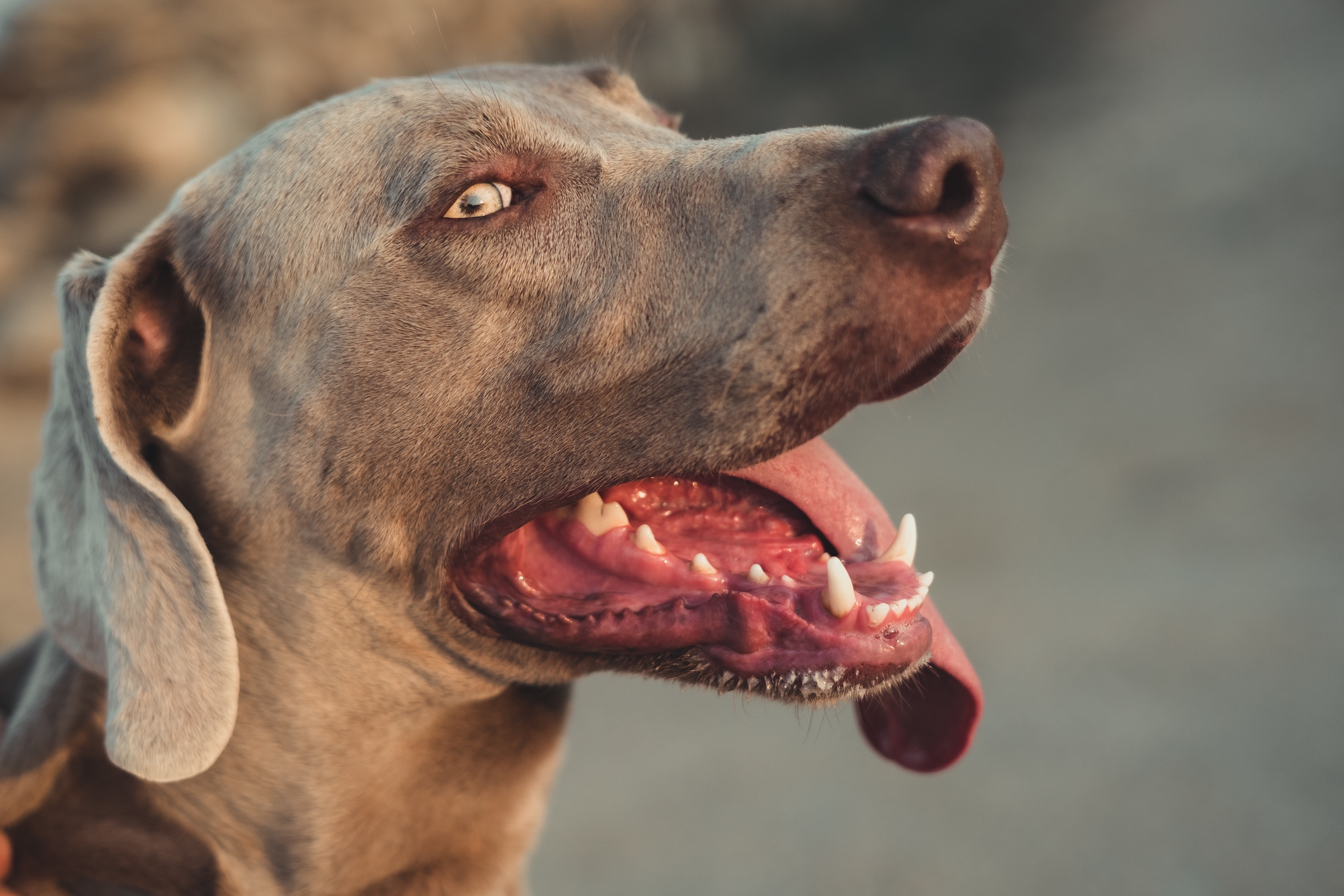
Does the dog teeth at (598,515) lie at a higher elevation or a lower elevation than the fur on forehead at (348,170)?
lower

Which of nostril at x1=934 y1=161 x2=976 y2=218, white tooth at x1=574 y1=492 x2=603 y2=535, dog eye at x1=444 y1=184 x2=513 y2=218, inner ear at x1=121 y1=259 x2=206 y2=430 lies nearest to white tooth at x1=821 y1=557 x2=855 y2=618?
white tooth at x1=574 y1=492 x2=603 y2=535

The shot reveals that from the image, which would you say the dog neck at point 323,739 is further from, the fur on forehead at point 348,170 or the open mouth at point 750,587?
the fur on forehead at point 348,170

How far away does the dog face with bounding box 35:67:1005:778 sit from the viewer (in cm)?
178

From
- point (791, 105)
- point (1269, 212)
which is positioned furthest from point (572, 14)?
point (1269, 212)

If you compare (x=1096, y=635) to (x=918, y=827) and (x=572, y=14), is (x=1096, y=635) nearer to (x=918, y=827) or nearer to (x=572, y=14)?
(x=918, y=827)

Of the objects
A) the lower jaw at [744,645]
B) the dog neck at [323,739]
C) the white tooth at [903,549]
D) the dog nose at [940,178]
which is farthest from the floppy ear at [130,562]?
the dog nose at [940,178]

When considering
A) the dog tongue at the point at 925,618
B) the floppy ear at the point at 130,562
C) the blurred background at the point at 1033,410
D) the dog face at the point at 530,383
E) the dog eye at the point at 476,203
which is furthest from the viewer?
the blurred background at the point at 1033,410

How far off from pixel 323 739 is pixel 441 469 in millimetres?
602

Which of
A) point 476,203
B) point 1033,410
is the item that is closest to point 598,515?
point 476,203

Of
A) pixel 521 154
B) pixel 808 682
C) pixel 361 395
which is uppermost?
pixel 521 154

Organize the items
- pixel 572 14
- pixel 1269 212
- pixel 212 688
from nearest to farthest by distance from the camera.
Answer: pixel 212 688, pixel 1269 212, pixel 572 14

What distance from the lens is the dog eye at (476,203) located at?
199 cm

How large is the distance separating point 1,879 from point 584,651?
1.21 m

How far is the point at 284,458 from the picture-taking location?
2.05 meters
